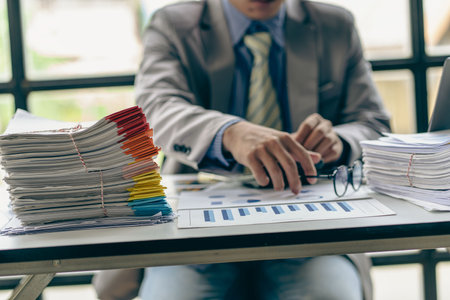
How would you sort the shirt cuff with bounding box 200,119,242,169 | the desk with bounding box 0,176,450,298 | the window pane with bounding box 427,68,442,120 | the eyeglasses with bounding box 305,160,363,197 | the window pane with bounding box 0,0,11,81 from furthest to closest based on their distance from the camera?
the window pane with bounding box 427,68,442,120, the window pane with bounding box 0,0,11,81, the shirt cuff with bounding box 200,119,242,169, the eyeglasses with bounding box 305,160,363,197, the desk with bounding box 0,176,450,298

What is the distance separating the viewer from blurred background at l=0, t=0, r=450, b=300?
1.94 meters

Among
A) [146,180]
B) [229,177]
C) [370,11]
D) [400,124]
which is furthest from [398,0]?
[146,180]

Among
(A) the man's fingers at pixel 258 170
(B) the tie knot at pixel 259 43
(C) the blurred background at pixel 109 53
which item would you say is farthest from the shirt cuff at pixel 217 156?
(C) the blurred background at pixel 109 53

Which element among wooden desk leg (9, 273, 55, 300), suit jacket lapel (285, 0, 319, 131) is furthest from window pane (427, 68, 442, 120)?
wooden desk leg (9, 273, 55, 300)

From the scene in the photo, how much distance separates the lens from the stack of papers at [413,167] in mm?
861

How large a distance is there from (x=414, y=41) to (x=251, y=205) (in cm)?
147

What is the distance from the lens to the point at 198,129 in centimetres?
116

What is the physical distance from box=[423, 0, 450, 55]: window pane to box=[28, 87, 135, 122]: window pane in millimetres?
1340

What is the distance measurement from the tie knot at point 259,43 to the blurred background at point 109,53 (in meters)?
0.57

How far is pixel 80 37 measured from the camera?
1989 mm

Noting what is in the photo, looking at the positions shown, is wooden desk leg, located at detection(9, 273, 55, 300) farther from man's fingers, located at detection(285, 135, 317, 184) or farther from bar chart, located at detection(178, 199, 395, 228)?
man's fingers, located at detection(285, 135, 317, 184)

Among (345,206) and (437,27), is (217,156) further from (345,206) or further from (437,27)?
(437,27)

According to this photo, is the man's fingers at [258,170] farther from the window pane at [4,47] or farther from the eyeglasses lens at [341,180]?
the window pane at [4,47]

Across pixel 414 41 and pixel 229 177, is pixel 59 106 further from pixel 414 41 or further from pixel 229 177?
pixel 414 41
